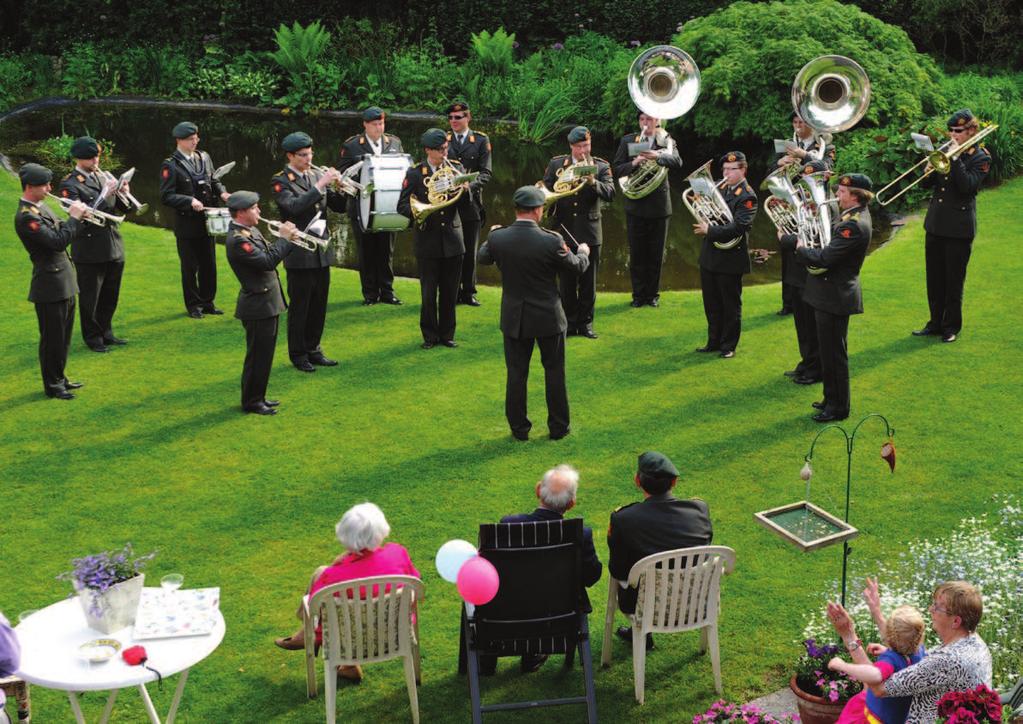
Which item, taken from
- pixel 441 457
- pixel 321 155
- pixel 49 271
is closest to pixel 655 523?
pixel 441 457

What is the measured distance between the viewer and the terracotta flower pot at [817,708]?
5.43 metres

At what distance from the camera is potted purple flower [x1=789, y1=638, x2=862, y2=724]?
543 cm

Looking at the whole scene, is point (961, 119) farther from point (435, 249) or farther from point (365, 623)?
point (365, 623)

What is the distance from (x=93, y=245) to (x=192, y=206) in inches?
41.7

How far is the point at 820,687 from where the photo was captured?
18.0 feet

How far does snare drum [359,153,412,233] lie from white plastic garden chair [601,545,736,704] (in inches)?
230

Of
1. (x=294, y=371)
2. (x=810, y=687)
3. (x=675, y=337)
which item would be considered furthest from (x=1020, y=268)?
(x=810, y=687)

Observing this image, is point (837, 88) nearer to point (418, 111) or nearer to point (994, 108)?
point (994, 108)

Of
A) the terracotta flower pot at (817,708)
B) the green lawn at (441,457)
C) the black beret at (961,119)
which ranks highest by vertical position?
the black beret at (961,119)

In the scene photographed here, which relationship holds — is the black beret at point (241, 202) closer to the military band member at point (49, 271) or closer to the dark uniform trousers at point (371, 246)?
the military band member at point (49, 271)

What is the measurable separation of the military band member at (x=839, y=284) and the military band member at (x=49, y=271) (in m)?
5.68

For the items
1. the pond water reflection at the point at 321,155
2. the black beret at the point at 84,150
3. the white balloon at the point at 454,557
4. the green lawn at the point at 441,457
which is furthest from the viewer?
the pond water reflection at the point at 321,155

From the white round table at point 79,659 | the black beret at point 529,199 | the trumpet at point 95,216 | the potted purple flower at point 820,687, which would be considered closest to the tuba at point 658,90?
the black beret at point 529,199

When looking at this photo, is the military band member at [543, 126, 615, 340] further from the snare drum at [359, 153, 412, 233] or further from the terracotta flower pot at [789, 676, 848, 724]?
the terracotta flower pot at [789, 676, 848, 724]
